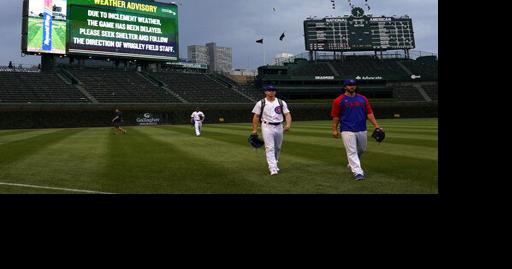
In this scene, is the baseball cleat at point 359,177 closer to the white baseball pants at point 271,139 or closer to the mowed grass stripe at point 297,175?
the mowed grass stripe at point 297,175

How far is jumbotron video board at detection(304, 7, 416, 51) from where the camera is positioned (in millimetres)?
66250

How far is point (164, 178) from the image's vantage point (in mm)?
7984

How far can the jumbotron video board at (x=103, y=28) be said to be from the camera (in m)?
43.8

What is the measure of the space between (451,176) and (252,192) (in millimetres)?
2939

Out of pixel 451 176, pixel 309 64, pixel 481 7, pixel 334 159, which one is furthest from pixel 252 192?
pixel 309 64

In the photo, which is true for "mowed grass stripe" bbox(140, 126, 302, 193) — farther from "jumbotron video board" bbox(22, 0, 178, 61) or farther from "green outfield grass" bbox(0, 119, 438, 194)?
"jumbotron video board" bbox(22, 0, 178, 61)

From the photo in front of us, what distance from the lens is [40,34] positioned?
144 feet

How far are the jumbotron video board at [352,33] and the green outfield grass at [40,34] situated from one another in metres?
35.2

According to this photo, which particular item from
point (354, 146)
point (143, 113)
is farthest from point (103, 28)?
point (354, 146)

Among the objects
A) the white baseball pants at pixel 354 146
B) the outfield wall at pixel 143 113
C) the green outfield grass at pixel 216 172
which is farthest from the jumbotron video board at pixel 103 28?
the white baseball pants at pixel 354 146

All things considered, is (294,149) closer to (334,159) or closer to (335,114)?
(334,159)

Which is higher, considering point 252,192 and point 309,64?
point 309,64

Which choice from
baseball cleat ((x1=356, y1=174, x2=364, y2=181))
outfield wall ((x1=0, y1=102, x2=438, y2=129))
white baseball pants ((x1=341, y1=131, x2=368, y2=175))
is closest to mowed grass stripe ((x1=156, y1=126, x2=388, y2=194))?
baseball cleat ((x1=356, y1=174, x2=364, y2=181))
